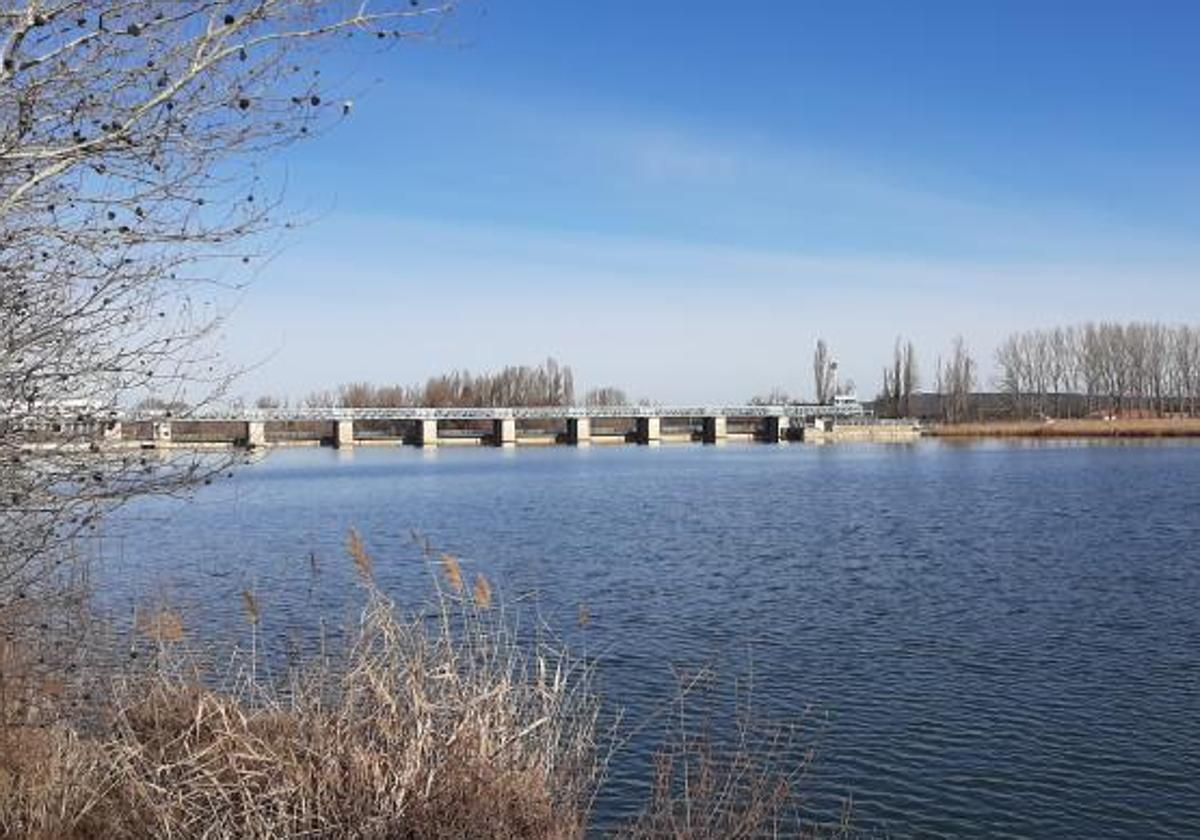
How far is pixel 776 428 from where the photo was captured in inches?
5517

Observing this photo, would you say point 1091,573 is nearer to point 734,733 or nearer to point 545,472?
point 734,733

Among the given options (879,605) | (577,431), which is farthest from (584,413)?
(879,605)

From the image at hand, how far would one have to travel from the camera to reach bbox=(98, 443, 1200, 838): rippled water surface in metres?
11.3

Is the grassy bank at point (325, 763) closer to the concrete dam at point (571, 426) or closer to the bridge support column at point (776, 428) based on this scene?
the concrete dam at point (571, 426)

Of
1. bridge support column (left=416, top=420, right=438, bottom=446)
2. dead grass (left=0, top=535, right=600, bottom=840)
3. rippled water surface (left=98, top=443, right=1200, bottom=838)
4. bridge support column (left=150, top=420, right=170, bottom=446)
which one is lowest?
rippled water surface (left=98, top=443, right=1200, bottom=838)

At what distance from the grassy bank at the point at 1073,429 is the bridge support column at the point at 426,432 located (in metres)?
57.5

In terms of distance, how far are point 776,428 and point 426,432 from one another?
41.8 m

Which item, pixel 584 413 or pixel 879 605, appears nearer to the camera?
pixel 879 605

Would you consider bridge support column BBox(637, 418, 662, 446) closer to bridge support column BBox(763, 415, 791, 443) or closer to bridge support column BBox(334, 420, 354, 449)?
bridge support column BBox(763, 415, 791, 443)

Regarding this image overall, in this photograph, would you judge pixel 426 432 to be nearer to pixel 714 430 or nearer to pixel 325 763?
pixel 714 430

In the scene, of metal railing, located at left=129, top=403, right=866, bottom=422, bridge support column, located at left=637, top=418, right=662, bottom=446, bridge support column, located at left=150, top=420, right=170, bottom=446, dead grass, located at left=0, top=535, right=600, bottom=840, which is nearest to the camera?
bridge support column, located at left=150, top=420, right=170, bottom=446

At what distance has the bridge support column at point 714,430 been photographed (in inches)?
5556

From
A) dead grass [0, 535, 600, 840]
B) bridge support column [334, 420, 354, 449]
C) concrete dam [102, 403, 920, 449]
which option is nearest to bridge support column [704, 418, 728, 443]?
concrete dam [102, 403, 920, 449]

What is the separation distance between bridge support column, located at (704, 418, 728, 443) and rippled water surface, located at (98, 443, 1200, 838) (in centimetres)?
9362
